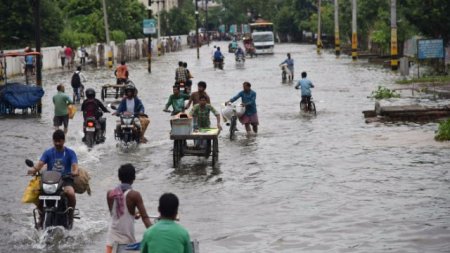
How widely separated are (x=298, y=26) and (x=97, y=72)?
286 ft

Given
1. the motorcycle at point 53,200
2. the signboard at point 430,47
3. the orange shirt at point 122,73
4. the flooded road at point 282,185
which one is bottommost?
the flooded road at point 282,185

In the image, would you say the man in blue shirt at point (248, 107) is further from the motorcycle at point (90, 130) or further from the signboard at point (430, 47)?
the signboard at point (430, 47)

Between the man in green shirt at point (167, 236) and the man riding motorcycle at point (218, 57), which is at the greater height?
the man in green shirt at point (167, 236)

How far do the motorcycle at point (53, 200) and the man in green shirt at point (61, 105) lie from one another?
12.5 metres

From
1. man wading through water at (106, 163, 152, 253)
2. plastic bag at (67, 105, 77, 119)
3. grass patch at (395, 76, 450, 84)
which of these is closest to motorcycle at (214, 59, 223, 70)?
grass patch at (395, 76, 450, 84)

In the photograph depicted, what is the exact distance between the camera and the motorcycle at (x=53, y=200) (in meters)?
12.8

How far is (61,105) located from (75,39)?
54.5 metres

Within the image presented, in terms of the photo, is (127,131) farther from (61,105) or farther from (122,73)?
(122,73)

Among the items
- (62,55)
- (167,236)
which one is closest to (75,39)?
(62,55)

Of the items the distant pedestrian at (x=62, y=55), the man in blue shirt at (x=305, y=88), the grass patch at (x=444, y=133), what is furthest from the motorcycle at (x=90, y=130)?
the distant pedestrian at (x=62, y=55)

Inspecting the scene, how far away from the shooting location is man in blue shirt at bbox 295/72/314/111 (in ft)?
103

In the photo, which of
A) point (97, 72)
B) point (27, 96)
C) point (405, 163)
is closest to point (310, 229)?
point (405, 163)

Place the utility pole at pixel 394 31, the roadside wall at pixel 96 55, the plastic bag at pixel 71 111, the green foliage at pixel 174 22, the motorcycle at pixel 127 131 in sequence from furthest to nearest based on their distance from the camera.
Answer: the green foliage at pixel 174 22 → the roadside wall at pixel 96 55 → the utility pole at pixel 394 31 → the plastic bag at pixel 71 111 → the motorcycle at pixel 127 131

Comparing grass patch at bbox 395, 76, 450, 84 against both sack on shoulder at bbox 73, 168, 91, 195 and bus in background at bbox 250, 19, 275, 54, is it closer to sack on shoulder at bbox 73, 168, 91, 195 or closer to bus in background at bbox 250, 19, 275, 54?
sack on shoulder at bbox 73, 168, 91, 195
